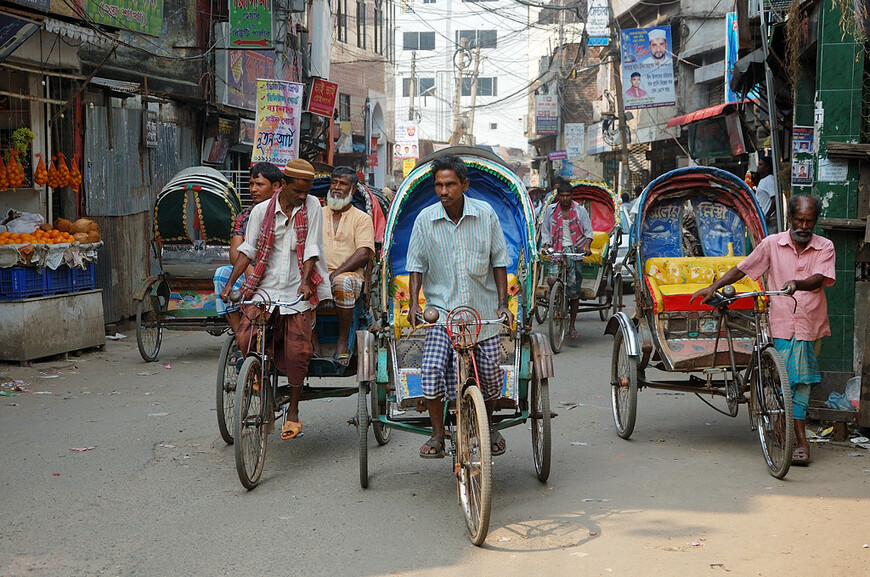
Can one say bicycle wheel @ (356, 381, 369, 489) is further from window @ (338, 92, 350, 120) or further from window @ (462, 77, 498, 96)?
window @ (462, 77, 498, 96)

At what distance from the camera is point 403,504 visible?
5.81 m

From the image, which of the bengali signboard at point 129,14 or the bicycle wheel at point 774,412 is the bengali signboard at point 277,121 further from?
the bicycle wheel at point 774,412

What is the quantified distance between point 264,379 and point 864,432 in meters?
4.56

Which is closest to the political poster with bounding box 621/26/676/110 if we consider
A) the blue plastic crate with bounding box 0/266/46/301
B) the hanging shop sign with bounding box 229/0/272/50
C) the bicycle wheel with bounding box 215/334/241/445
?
the hanging shop sign with bounding box 229/0/272/50

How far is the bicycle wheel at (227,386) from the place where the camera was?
6949 mm

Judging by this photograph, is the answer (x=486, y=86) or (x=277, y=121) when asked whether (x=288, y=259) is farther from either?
(x=486, y=86)

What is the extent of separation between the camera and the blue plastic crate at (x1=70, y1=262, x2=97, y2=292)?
11.9 meters

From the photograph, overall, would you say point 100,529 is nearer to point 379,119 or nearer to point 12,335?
point 12,335

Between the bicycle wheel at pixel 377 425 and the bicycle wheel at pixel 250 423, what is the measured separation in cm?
73

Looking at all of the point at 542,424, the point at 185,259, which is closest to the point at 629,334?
the point at 542,424

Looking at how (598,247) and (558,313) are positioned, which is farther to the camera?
(598,247)

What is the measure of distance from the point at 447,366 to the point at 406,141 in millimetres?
46008

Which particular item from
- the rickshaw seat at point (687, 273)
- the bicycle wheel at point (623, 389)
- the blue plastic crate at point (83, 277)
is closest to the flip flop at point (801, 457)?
the bicycle wheel at point (623, 389)

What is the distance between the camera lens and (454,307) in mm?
5738
